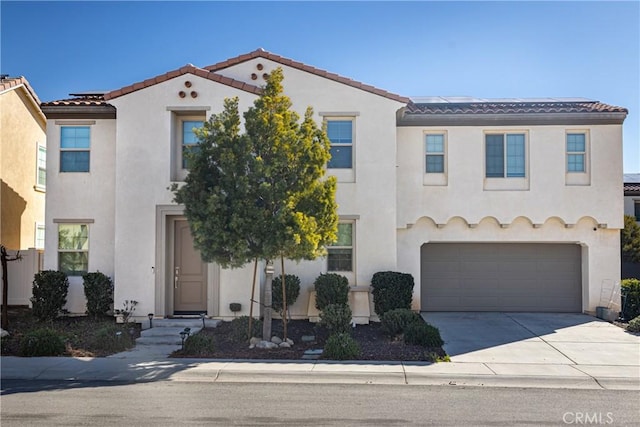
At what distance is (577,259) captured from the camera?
51.7 ft

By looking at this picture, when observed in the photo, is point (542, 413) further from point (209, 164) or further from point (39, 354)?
point (39, 354)

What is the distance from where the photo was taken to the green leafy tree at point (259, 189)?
10359 millimetres

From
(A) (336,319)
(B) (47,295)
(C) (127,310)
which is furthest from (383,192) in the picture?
(B) (47,295)

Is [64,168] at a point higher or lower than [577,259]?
higher

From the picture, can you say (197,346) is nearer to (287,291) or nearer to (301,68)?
(287,291)

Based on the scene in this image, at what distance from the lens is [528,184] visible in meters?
15.4

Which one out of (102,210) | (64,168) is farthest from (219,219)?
(64,168)

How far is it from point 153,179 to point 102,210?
6.51ft

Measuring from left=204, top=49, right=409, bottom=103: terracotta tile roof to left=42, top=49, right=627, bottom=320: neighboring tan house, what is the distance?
0.04m

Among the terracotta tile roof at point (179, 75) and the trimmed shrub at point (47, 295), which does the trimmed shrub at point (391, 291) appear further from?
the trimmed shrub at point (47, 295)

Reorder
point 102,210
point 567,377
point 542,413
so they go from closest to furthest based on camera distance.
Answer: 1. point 542,413
2. point 567,377
3. point 102,210

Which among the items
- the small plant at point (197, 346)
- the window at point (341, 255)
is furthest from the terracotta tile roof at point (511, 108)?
the small plant at point (197, 346)

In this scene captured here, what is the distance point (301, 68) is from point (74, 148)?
6.42m

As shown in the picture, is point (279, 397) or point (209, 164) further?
point (209, 164)
